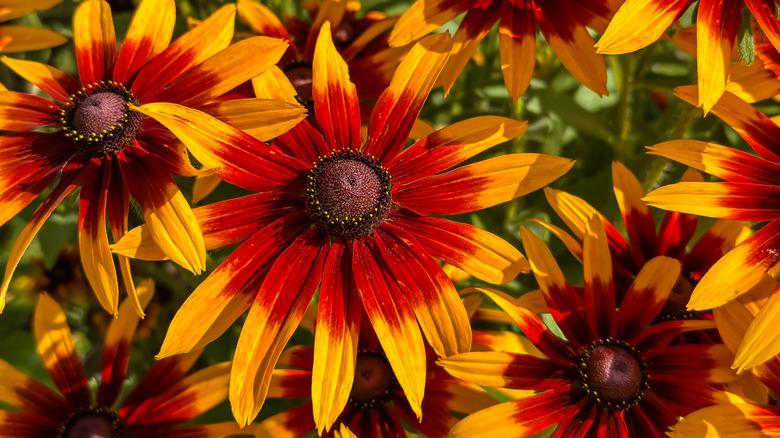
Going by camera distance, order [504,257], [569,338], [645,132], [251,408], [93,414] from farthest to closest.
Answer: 1. [645,132]
2. [93,414]
3. [569,338]
4. [504,257]
5. [251,408]

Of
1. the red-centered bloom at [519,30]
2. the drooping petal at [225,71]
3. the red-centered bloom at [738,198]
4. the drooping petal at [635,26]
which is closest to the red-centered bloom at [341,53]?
the red-centered bloom at [519,30]

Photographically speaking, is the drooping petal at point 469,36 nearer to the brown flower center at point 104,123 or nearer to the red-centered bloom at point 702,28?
the red-centered bloom at point 702,28

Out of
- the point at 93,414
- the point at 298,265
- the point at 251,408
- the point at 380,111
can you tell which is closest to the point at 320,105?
the point at 380,111

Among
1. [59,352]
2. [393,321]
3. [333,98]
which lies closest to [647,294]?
[393,321]

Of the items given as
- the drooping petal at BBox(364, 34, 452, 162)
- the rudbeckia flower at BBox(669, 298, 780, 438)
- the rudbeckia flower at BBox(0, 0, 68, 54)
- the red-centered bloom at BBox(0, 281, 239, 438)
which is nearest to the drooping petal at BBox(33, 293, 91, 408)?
the red-centered bloom at BBox(0, 281, 239, 438)

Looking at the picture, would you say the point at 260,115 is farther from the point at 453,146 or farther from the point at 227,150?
the point at 453,146

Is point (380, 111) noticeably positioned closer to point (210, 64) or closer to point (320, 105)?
point (320, 105)

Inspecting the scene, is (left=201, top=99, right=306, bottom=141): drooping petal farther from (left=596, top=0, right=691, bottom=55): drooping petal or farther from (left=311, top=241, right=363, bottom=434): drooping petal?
(left=596, top=0, right=691, bottom=55): drooping petal

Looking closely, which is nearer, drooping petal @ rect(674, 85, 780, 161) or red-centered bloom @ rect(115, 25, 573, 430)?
red-centered bloom @ rect(115, 25, 573, 430)
